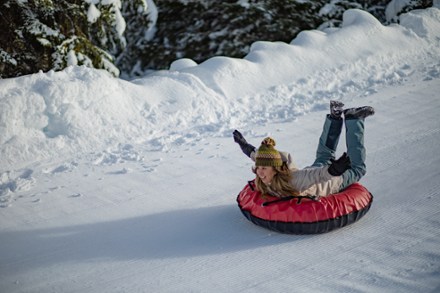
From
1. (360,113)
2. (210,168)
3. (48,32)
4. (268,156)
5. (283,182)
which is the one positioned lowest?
(210,168)

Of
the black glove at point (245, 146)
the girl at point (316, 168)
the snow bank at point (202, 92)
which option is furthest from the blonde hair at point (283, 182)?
the snow bank at point (202, 92)

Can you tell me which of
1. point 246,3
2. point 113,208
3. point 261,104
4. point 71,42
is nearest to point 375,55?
point 261,104

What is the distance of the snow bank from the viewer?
5836 millimetres

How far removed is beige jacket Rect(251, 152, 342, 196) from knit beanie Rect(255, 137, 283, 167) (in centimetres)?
13

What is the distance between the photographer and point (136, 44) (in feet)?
34.4

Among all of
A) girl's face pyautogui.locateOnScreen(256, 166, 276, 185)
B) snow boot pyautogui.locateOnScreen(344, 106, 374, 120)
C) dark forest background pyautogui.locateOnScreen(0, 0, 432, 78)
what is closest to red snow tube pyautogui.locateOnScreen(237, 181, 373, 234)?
girl's face pyautogui.locateOnScreen(256, 166, 276, 185)

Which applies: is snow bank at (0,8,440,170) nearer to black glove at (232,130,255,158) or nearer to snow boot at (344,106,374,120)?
black glove at (232,130,255,158)

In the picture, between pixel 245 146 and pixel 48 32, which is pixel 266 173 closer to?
pixel 245 146

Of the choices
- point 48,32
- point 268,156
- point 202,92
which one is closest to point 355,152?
point 268,156

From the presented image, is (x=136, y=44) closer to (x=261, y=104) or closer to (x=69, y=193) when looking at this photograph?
(x=261, y=104)

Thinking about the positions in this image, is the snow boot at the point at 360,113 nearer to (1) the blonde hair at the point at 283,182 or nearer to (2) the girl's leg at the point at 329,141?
(2) the girl's leg at the point at 329,141

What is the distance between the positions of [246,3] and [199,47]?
56.1 inches

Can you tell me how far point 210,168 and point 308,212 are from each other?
5.84ft

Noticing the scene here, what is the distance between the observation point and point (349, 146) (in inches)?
167
